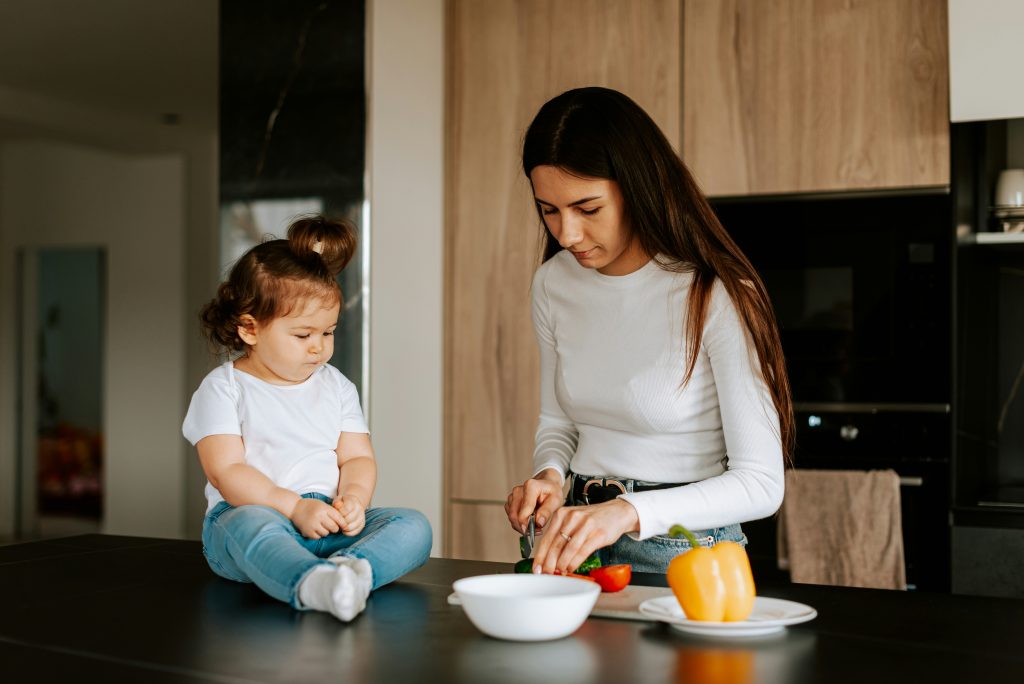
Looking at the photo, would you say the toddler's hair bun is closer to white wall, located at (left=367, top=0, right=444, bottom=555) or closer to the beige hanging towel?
white wall, located at (left=367, top=0, right=444, bottom=555)

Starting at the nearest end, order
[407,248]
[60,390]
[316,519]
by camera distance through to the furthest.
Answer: [316,519]
[407,248]
[60,390]

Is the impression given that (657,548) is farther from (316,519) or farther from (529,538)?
(316,519)

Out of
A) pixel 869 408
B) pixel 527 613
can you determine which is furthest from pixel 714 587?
pixel 869 408

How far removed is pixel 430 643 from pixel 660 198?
2.56ft

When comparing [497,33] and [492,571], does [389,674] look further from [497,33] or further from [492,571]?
[497,33]

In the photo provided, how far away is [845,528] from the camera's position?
2672 mm

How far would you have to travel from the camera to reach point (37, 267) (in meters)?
7.14

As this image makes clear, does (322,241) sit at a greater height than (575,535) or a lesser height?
greater

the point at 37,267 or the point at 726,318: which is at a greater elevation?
the point at 37,267

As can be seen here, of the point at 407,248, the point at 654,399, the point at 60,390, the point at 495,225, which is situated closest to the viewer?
the point at 654,399

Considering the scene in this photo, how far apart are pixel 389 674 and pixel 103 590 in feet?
1.91

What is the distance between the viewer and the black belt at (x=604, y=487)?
1646 millimetres

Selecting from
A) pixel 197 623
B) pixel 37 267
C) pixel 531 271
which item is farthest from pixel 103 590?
pixel 37 267

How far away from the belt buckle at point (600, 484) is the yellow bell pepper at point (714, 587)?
1.64 feet
